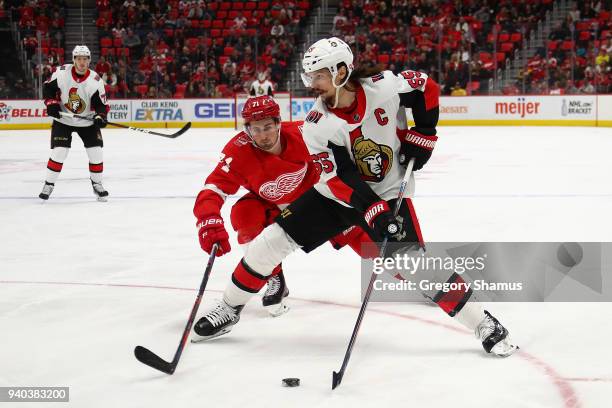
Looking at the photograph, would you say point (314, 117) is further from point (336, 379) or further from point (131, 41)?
point (131, 41)

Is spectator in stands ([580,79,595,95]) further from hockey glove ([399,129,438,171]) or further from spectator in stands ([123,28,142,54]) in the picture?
hockey glove ([399,129,438,171])

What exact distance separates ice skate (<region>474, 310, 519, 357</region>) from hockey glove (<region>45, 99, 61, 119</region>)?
5072 mm

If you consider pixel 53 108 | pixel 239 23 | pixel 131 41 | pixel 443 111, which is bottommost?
pixel 443 111

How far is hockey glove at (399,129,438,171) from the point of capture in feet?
9.56

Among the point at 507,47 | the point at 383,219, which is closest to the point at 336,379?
the point at 383,219

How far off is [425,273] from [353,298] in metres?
0.82

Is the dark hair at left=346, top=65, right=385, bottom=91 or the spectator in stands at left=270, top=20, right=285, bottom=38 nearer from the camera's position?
the dark hair at left=346, top=65, right=385, bottom=91

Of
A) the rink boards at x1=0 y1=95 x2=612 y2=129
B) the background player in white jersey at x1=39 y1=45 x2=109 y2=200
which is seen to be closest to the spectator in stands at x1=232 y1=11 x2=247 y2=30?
the rink boards at x1=0 y1=95 x2=612 y2=129

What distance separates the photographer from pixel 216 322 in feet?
10.00

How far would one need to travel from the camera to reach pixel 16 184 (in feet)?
27.0

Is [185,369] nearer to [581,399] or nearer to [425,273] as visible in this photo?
[425,273]

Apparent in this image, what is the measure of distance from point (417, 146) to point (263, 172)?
27.3 inches

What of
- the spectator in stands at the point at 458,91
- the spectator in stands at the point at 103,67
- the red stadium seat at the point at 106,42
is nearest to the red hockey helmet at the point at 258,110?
the spectator in stands at the point at 458,91

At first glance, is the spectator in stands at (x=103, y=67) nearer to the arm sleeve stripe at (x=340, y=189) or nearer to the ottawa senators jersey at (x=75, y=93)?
the ottawa senators jersey at (x=75, y=93)
